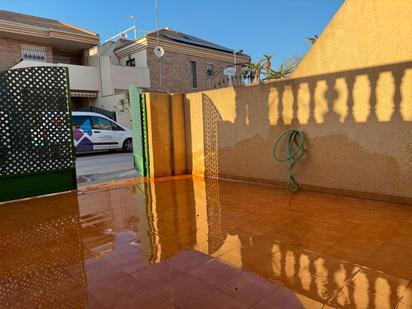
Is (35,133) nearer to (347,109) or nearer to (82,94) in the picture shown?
(347,109)

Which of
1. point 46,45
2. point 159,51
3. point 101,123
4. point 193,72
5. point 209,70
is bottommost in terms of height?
point 101,123

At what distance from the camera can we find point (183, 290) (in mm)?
2297

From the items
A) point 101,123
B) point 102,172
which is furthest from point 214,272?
point 101,123

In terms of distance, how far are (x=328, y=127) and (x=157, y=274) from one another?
11.2 feet

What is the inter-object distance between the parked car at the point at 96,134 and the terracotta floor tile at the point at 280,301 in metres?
10.7

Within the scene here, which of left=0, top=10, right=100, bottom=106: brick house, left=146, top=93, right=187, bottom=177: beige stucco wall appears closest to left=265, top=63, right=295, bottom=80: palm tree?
left=146, top=93, right=187, bottom=177: beige stucco wall

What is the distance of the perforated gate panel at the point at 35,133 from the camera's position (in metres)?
5.19

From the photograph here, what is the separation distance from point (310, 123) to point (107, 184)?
4.08 meters

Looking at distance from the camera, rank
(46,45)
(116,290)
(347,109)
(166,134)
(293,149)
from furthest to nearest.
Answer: (46,45) < (166,134) < (293,149) < (347,109) < (116,290)

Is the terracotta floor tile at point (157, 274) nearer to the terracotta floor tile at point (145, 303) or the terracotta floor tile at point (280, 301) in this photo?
the terracotta floor tile at point (145, 303)

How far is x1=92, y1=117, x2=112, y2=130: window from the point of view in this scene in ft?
40.0

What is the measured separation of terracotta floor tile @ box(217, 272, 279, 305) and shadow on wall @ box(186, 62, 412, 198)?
281cm

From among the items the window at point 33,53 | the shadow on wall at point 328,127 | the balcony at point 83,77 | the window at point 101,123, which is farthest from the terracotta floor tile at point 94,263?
the window at point 33,53

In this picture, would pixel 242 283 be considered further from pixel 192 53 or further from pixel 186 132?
pixel 192 53
